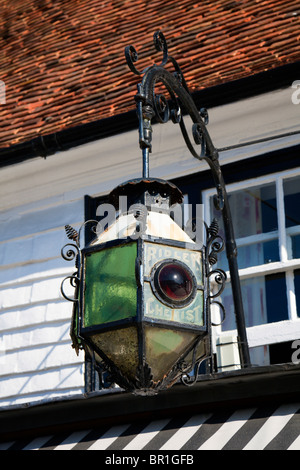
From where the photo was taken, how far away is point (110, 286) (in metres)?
→ 4.59

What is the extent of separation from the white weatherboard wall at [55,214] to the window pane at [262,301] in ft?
3.80

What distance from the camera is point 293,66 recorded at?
734 centimetres

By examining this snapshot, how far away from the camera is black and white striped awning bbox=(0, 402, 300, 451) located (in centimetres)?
539

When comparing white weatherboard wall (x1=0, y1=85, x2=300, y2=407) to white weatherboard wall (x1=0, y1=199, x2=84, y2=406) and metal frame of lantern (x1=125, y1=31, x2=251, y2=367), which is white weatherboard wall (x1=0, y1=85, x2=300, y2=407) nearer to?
white weatherboard wall (x1=0, y1=199, x2=84, y2=406)

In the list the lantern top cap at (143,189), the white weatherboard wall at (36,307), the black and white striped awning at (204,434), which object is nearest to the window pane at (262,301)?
the white weatherboard wall at (36,307)

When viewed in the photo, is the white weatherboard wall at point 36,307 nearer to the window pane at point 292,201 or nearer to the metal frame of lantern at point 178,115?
the metal frame of lantern at point 178,115

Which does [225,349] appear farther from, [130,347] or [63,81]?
[63,81]

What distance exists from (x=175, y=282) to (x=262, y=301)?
9.41ft

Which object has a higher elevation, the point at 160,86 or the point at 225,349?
the point at 160,86

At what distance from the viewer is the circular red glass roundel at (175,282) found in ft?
15.0
